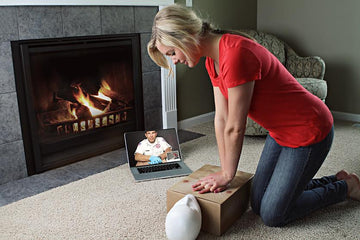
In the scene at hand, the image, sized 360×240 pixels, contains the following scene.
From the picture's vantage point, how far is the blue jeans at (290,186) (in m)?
1.67

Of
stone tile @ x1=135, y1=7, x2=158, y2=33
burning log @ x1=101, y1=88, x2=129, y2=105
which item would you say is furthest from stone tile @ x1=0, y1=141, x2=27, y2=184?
stone tile @ x1=135, y1=7, x2=158, y2=33

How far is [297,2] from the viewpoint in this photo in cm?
377

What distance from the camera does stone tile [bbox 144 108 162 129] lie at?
3152 millimetres

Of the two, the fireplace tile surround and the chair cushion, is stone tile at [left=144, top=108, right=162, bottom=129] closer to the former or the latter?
the fireplace tile surround

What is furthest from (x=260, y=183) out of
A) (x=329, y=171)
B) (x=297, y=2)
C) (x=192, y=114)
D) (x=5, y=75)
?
(x=297, y=2)

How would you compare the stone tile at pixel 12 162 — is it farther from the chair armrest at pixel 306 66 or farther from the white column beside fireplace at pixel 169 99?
Answer: the chair armrest at pixel 306 66

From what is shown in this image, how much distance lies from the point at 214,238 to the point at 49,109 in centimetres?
145

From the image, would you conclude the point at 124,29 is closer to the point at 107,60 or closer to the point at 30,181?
A: the point at 107,60

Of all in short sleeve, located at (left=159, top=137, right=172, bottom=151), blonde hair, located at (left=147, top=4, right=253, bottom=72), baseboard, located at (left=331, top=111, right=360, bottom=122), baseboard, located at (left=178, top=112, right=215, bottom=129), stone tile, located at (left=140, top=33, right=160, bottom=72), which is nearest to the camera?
blonde hair, located at (left=147, top=4, right=253, bottom=72)

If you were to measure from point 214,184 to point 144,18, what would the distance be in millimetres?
1647

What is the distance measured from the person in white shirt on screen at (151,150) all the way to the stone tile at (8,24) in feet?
3.24

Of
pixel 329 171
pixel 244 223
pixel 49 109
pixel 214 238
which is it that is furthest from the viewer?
pixel 49 109

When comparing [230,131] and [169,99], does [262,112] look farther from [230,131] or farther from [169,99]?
[169,99]

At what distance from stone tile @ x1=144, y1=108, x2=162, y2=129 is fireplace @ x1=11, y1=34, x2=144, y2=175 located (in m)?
0.05
